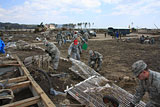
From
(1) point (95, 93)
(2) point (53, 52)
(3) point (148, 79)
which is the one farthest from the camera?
(2) point (53, 52)

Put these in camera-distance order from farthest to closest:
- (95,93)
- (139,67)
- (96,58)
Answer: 1. (96,58)
2. (95,93)
3. (139,67)

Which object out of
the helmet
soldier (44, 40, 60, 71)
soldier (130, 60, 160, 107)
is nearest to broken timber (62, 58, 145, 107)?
soldier (130, 60, 160, 107)

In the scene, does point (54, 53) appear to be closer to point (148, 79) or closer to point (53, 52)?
point (53, 52)

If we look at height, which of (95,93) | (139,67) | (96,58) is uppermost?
(139,67)

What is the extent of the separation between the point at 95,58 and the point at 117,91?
8.37ft

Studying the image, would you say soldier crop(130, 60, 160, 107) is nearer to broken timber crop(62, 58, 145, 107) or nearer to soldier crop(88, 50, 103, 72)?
broken timber crop(62, 58, 145, 107)

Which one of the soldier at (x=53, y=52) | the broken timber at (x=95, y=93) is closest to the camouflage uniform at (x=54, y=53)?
the soldier at (x=53, y=52)

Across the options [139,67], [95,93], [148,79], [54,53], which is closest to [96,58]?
[54,53]

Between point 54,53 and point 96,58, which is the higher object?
point 54,53

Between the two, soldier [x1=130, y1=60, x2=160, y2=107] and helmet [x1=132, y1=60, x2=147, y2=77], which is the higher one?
helmet [x1=132, y1=60, x2=147, y2=77]

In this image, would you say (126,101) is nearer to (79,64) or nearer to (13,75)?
(79,64)

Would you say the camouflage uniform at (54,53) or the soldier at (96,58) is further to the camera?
the soldier at (96,58)

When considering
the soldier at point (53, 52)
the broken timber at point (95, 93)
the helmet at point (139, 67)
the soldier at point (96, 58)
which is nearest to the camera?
the helmet at point (139, 67)

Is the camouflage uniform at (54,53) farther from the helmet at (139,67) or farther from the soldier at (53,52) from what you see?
the helmet at (139,67)
